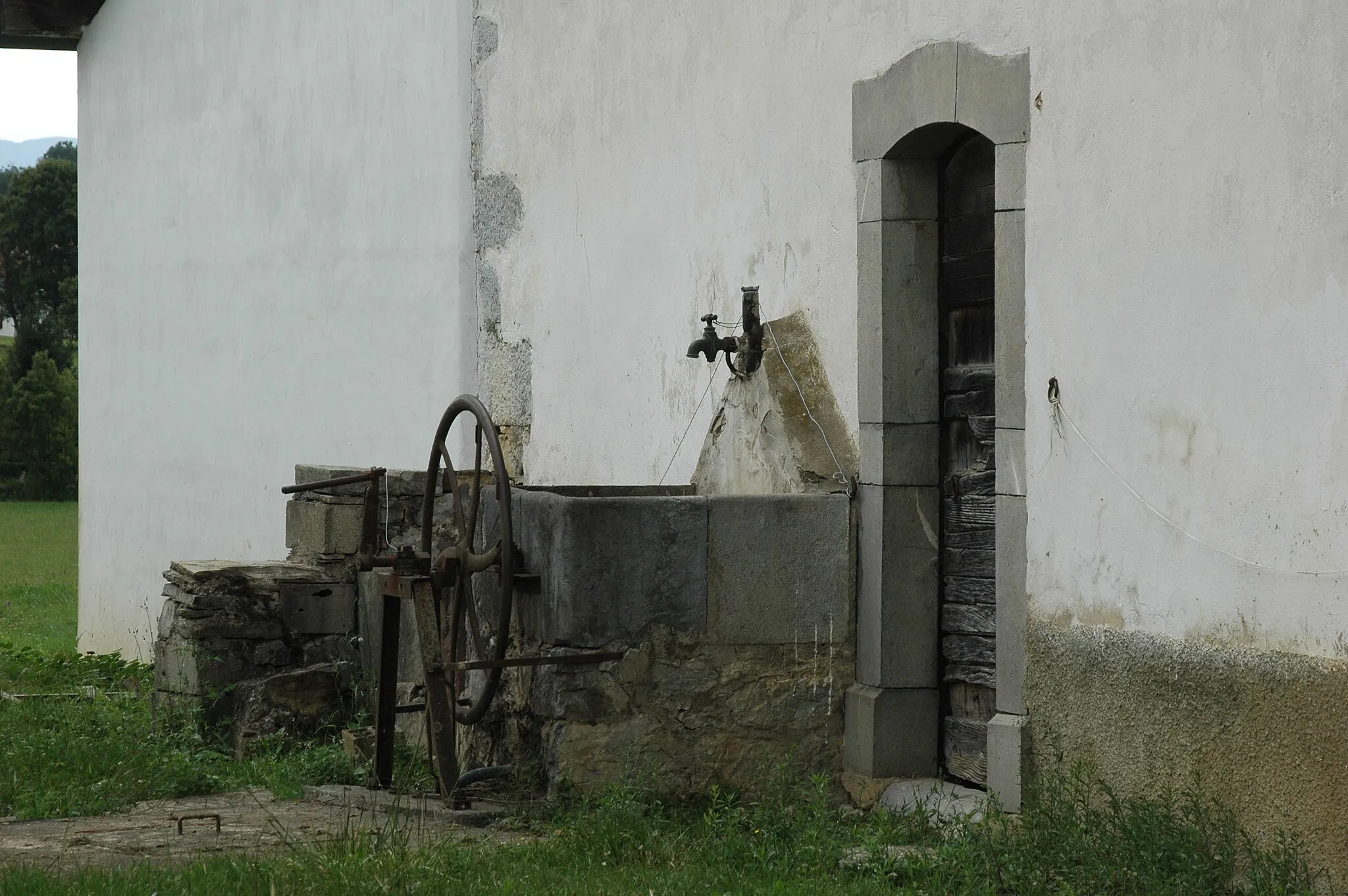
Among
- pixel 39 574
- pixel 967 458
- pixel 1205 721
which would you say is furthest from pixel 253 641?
pixel 39 574

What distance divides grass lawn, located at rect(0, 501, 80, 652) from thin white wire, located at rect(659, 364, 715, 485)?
6.81m

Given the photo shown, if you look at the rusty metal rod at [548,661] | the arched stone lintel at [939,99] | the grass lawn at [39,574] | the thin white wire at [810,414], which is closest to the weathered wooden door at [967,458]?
the arched stone lintel at [939,99]

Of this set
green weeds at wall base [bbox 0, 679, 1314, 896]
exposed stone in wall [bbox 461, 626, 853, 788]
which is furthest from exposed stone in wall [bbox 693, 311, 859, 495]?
green weeds at wall base [bbox 0, 679, 1314, 896]

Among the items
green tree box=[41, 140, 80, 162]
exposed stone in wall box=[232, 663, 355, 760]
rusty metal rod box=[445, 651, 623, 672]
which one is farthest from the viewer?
green tree box=[41, 140, 80, 162]

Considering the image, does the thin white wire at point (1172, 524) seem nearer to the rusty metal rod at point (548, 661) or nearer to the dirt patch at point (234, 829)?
the rusty metal rod at point (548, 661)

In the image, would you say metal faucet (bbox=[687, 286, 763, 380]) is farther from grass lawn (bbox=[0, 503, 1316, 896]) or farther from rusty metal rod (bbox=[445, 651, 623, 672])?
grass lawn (bbox=[0, 503, 1316, 896])

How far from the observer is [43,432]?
3284 cm

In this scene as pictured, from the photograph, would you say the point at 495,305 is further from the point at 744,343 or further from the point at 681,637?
the point at 681,637

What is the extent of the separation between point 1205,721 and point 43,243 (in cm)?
3922

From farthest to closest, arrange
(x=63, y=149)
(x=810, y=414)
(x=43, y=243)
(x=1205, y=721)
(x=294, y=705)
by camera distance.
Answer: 1. (x=63, y=149)
2. (x=43, y=243)
3. (x=294, y=705)
4. (x=810, y=414)
5. (x=1205, y=721)

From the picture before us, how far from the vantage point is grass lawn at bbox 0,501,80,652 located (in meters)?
13.8

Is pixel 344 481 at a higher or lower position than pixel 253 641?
higher

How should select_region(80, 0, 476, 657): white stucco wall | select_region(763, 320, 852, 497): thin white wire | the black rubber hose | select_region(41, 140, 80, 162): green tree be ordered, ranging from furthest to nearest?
select_region(41, 140, 80, 162): green tree, select_region(80, 0, 476, 657): white stucco wall, select_region(763, 320, 852, 497): thin white wire, the black rubber hose

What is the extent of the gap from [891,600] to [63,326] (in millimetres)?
36041
